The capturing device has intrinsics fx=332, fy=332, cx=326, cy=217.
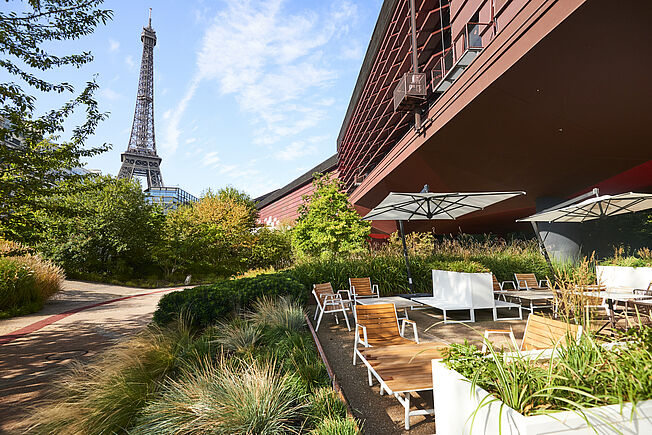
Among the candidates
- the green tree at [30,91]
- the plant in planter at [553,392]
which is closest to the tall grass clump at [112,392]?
the green tree at [30,91]

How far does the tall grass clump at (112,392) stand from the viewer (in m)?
2.77

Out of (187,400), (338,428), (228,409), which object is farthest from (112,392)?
(338,428)

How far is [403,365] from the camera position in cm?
320

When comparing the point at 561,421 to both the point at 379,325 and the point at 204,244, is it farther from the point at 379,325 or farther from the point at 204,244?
the point at 204,244

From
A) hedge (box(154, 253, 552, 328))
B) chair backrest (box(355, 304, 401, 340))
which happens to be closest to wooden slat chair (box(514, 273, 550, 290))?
hedge (box(154, 253, 552, 328))

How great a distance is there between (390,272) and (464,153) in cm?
530

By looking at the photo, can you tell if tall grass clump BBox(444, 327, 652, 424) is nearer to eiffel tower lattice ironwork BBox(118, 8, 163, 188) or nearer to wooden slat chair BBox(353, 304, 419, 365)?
wooden slat chair BBox(353, 304, 419, 365)

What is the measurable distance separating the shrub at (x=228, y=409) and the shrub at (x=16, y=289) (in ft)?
27.9

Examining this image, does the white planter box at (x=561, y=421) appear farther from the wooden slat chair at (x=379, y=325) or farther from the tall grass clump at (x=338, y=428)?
the wooden slat chair at (x=379, y=325)

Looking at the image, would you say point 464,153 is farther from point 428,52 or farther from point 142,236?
point 142,236

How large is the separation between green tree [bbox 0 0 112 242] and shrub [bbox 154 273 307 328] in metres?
2.38

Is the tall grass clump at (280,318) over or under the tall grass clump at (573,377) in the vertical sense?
under

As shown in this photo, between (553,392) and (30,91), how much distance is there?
→ 686 cm

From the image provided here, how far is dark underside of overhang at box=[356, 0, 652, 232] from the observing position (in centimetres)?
568
